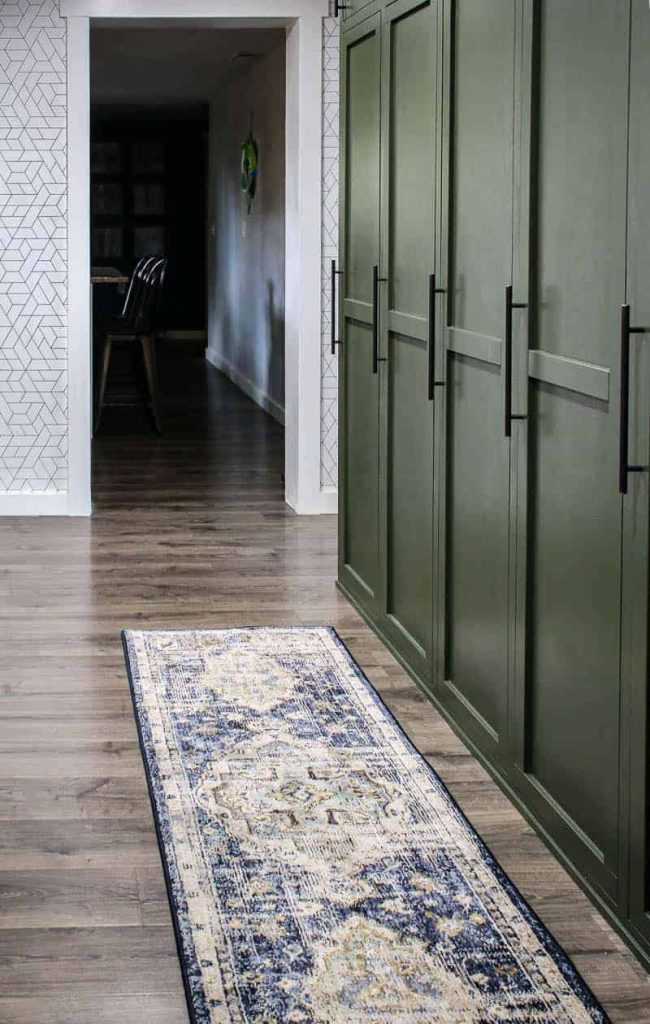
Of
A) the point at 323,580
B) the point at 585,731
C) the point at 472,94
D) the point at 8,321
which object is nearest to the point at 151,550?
the point at 323,580

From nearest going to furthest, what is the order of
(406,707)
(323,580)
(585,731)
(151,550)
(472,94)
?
(585,731) < (472,94) < (406,707) < (323,580) < (151,550)

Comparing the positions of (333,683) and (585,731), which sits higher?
(585,731)

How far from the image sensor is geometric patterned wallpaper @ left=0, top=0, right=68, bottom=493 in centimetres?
629

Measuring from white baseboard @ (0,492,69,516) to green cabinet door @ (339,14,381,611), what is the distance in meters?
1.93

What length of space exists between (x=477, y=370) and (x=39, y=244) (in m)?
3.59

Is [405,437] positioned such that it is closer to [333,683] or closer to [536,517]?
[333,683]

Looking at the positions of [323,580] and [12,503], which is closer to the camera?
[323,580]

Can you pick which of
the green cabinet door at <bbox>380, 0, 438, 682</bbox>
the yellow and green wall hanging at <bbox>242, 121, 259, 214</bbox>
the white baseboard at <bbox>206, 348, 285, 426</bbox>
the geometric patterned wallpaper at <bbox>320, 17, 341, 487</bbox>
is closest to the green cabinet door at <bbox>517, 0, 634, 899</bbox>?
the green cabinet door at <bbox>380, 0, 438, 682</bbox>

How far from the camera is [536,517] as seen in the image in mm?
2902

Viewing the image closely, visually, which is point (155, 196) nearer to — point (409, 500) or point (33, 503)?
point (33, 503)

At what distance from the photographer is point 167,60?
1076 cm

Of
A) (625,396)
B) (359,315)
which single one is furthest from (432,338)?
(625,396)

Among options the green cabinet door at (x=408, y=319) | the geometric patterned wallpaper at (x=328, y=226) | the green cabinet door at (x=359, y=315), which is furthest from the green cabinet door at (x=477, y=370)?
the geometric patterned wallpaper at (x=328, y=226)

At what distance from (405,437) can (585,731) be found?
162cm
